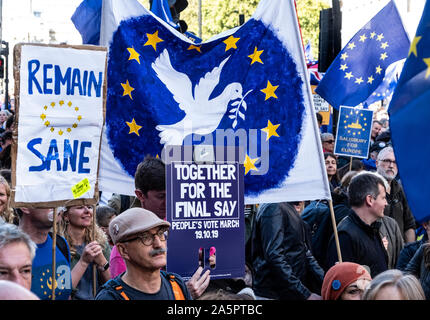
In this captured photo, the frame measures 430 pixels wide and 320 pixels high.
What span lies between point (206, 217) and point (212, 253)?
0.22 metres

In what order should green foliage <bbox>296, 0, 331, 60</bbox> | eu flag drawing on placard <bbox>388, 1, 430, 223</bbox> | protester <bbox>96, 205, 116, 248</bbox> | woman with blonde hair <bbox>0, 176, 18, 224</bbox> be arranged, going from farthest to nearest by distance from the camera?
green foliage <bbox>296, 0, 331, 60</bbox> → protester <bbox>96, 205, 116, 248</bbox> → woman with blonde hair <bbox>0, 176, 18, 224</bbox> → eu flag drawing on placard <bbox>388, 1, 430, 223</bbox>

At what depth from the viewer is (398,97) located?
3850 millimetres

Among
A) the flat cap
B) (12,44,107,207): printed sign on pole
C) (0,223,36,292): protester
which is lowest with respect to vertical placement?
(0,223,36,292): protester

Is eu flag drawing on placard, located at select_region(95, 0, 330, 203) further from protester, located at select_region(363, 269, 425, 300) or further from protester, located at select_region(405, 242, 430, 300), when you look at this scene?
protester, located at select_region(363, 269, 425, 300)

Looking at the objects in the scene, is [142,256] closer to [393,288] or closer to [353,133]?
[393,288]

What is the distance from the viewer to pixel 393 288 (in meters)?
4.06

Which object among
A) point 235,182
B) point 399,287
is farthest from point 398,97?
point 235,182

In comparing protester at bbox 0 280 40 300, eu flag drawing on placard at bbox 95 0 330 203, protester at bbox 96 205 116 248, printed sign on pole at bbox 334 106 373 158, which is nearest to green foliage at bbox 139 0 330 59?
printed sign on pole at bbox 334 106 373 158

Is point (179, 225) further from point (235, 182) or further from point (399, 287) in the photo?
point (399, 287)

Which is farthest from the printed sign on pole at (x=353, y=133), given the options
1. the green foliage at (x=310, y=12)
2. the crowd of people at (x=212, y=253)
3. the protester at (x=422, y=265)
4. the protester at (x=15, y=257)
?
the green foliage at (x=310, y=12)

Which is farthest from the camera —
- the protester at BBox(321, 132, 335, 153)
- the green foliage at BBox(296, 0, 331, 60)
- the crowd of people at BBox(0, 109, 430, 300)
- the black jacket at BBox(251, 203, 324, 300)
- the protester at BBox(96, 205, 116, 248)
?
the green foliage at BBox(296, 0, 331, 60)

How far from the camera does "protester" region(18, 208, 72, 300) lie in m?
5.02

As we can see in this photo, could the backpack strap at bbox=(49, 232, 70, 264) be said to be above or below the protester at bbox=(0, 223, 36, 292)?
below

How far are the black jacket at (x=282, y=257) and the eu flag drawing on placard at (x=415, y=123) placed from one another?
2686 mm
